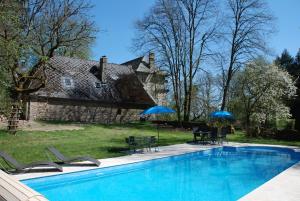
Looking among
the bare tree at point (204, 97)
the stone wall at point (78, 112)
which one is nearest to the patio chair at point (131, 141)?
the stone wall at point (78, 112)

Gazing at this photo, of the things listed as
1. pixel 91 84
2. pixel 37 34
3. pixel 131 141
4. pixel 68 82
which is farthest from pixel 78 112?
pixel 131 141

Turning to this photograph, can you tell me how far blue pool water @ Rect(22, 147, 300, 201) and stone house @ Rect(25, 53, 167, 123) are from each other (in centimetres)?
1768

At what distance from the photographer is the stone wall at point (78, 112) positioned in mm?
28547

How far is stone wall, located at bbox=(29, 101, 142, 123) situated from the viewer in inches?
1124

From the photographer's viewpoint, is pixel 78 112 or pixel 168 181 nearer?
pixel 168 181

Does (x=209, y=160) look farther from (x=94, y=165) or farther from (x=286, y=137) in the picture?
(x=286, y=137)

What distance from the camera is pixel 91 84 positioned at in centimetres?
3406

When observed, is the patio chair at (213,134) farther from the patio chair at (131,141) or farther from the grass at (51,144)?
the patio chair at (131,141)

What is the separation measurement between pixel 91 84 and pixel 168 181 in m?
24.6

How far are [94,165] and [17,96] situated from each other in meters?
11.4

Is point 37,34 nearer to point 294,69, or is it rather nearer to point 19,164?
point 19,164

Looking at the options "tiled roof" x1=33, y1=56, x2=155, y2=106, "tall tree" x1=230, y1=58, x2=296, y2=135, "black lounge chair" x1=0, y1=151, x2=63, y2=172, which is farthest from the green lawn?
"tall tree" x1=230, y1=58, x2=296, y2=135

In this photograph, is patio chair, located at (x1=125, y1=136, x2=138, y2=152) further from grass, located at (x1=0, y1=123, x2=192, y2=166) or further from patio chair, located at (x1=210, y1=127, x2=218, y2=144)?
patio chair, located at (x1=210, y1=127, x2=218, y2=144)

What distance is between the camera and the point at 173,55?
32938mm
